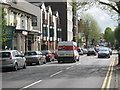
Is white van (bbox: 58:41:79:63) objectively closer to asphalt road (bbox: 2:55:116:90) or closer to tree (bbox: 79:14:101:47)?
asphalt road (bbox: 2:55:116:90)

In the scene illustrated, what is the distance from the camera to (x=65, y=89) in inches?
472

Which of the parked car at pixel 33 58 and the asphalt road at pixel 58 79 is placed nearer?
the asphalt road at pixel 58 79

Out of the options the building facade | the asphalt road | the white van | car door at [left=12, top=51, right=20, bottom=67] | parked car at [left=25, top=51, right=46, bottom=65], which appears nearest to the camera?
the asphalt road

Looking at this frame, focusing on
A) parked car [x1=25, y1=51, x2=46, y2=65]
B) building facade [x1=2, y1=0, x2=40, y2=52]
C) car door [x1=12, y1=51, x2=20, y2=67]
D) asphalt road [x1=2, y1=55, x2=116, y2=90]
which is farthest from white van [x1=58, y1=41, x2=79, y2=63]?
asphalt road [x1=2, y1=55, x2=116, y2=90]

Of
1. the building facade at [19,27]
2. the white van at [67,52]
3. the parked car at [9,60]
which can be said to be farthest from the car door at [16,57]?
the building facade at [19,27]

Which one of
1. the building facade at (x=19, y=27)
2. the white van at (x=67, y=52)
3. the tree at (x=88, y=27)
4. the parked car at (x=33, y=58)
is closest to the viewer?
the parked car at (x=33, y=58)

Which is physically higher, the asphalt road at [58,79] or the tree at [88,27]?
the tree at [88,27]

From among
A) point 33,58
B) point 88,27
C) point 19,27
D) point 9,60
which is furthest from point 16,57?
point 88,27

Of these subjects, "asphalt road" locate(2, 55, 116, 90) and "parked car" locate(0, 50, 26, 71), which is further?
"parked car" locate(0, 50, 26, 71)

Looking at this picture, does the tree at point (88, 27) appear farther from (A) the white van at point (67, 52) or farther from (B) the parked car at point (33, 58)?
(B) the parked car at point (33, 58)

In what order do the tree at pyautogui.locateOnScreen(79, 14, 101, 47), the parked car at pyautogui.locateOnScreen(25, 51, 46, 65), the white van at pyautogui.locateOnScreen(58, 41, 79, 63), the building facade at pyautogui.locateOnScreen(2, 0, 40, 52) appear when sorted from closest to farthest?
the parked car at pyautogui.locateOnScreen(25, 51, 46, 65), the white van at pyautogui.locateOnScreen(58, 41, 79, 63), the building facade at pyautogui.locateOnScreen(2, 0, 40, 52), the tree at pyautogui.locateOnScreen(79, 14, 101, 47)

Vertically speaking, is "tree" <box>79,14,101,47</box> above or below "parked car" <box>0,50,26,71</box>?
above

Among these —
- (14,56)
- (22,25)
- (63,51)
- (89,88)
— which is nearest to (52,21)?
(22,25)

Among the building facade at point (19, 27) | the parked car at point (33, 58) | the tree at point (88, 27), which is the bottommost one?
the parked car at point (33, 58)
